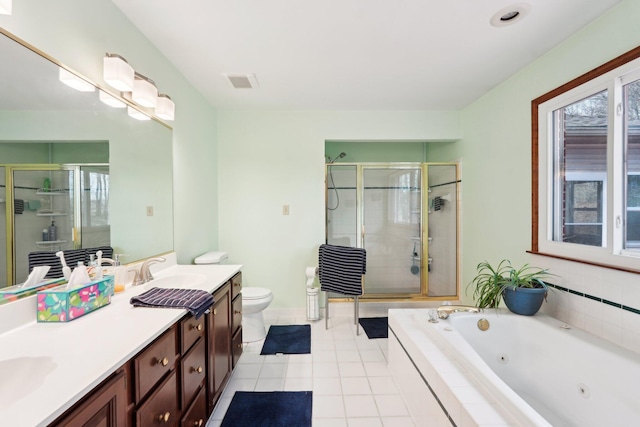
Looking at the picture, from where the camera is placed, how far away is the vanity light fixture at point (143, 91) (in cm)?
162

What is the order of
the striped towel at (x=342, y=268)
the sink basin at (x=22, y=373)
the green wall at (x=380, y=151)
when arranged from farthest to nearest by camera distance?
1. the green wall at (x=380, y=151)
2. the striped towel at (x=342, y=268)
3. the sink basin at (x=22, y=373)

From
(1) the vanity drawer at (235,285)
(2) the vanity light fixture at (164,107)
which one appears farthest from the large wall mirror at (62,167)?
(1) the vanity drawer at (235,285)

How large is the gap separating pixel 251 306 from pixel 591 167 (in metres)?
2.67

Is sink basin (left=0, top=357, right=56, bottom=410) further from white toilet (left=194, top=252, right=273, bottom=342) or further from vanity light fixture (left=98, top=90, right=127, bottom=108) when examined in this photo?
white toilet (left=194, top=252, right=273, bottom=342)

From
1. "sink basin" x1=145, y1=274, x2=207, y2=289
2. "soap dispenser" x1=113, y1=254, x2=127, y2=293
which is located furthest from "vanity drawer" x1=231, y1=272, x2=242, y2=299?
"soap dispenser" x1=113, y1=254, x2=127, y2=293

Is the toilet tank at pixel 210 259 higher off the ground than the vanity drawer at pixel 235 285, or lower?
higher

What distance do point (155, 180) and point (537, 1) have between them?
254cm

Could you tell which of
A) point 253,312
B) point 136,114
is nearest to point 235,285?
point 253,312

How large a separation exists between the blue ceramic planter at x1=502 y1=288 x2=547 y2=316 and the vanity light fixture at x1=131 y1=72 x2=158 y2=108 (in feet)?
8.81

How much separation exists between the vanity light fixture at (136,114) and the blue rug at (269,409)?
6.33ft

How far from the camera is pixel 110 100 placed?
1.50 metres

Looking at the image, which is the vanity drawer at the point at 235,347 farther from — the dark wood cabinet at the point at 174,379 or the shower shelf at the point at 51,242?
the shower shelf at the point at 51,242

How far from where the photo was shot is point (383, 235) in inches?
134

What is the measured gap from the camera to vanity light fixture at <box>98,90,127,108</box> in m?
1.44
